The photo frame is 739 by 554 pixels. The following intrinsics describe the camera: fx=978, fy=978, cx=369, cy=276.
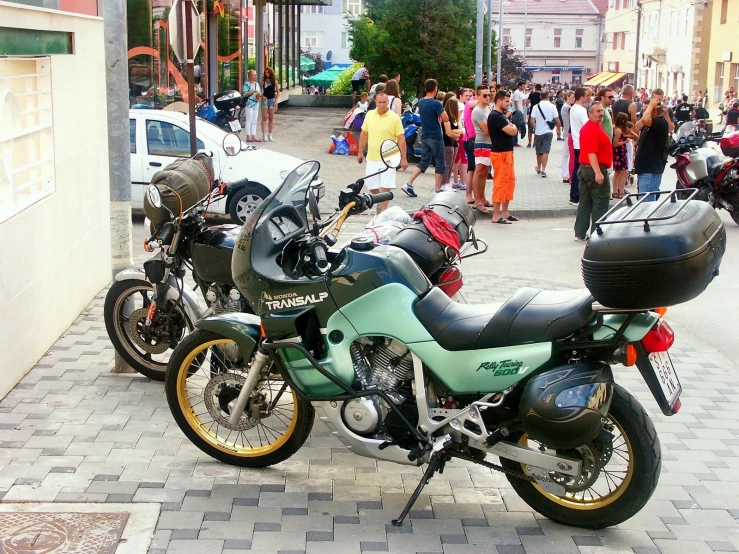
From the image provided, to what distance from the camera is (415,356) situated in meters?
4.28

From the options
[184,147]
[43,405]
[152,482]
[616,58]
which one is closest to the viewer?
[152,482]

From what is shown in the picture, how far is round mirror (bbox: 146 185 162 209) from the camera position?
5770 mm

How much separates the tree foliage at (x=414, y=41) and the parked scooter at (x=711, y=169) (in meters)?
16.6

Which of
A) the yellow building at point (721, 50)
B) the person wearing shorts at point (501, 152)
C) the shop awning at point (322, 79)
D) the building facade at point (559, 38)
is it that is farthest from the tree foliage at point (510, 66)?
the building facade at point (559, 38)

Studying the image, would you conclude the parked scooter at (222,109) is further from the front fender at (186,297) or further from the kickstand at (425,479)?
the kickstand at (425,479)

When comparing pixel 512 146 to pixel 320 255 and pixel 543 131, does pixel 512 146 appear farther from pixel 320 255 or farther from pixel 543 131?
pixel 320 255

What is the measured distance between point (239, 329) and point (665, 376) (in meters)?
1.99

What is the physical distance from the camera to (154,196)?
577 cm

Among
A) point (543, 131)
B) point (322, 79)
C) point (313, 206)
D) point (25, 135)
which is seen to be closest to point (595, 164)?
point (25, 135)

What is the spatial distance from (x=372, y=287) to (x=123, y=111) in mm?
2679

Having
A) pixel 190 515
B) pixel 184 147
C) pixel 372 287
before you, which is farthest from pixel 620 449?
pixel 184 147

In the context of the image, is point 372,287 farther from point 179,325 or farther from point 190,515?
point 179,325

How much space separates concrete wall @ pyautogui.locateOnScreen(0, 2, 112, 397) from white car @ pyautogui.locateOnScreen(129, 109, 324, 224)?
4.05m

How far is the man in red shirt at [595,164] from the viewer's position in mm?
11336
